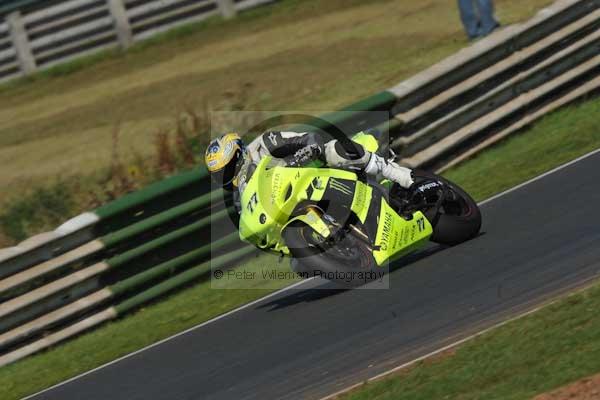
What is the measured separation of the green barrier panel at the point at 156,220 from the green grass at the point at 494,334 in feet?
2.41

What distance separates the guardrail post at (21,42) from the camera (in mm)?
18891

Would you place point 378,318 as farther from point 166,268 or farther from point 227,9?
point 227,9

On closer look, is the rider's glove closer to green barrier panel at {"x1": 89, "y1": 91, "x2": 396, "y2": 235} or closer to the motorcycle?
the motorcycle

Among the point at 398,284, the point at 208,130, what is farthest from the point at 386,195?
the point at 208,130

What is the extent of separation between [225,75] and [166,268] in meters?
6.57

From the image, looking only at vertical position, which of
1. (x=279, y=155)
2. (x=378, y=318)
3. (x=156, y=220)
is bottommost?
(x=378, y=318)

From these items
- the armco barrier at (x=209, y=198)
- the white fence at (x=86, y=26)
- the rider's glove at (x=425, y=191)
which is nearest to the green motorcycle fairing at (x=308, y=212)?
the rider's glove at (x=425, y=191)

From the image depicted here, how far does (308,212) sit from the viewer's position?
27.6 feet

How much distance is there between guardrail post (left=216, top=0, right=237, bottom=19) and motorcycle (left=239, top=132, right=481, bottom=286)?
11.0 meters

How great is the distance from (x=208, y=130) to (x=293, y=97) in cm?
185

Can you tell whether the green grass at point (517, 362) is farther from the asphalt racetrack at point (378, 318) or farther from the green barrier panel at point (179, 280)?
the green barrier panel at point (179, 280)

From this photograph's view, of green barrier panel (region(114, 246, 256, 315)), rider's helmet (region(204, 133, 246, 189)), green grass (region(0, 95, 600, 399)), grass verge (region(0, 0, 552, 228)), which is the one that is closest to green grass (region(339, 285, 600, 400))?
green grass (region(0, 95, 600, 399))

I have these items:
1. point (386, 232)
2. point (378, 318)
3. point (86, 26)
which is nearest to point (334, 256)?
point (386, 232)

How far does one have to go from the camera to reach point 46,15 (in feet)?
62.8
